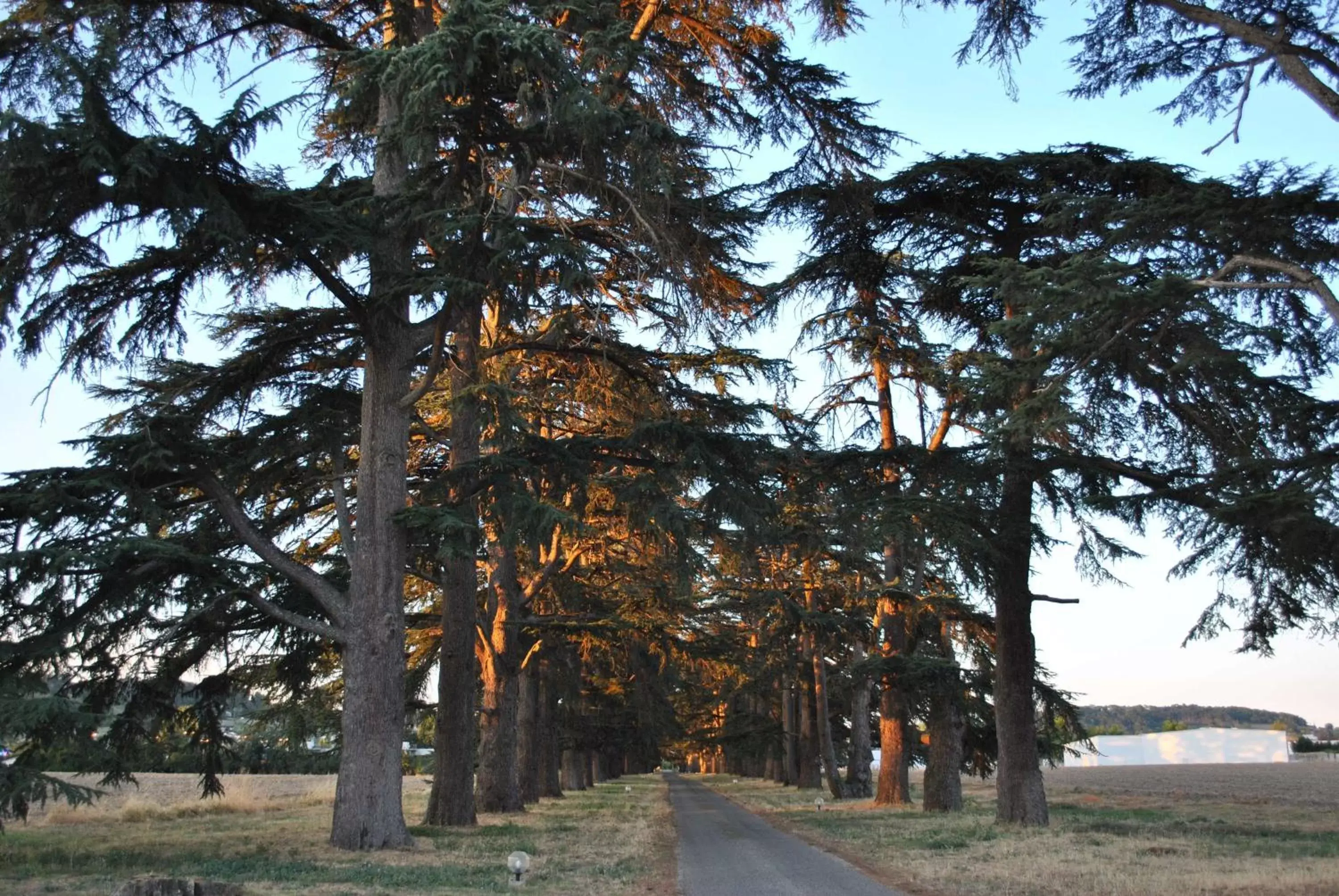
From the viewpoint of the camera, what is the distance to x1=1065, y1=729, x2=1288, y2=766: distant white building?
9575cm

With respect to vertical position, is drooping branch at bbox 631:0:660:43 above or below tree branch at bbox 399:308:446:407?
above

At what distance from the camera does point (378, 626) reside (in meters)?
14.2

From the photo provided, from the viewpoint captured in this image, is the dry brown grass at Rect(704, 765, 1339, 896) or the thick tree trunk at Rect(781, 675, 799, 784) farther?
the thick tree trunk at Rect(781, 675, 799, 784)

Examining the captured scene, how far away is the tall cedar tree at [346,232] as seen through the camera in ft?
38.7

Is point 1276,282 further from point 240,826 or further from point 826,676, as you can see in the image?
point 826,676

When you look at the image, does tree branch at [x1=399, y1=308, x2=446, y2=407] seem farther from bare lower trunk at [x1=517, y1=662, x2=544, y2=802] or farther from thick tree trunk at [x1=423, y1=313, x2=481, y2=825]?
bare lower trunk at [x1=517, y1=662, x2=544, y2=802]

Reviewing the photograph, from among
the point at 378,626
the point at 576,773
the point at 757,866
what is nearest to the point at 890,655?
the point at 757,866

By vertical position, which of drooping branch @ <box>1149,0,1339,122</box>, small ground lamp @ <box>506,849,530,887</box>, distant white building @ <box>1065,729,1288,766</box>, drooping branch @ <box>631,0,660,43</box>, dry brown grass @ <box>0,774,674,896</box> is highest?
drooping branch @ <box>631,0,660,43</box>

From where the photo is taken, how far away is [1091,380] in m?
12.6

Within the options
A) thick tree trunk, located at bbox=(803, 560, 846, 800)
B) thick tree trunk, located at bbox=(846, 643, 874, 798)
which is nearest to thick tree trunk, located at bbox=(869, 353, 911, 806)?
thick tree trunk, located at bbox=(846, 643, 874, 798)

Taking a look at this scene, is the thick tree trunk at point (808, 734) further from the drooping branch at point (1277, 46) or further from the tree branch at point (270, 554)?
the drooping branch at point (1277, 46)

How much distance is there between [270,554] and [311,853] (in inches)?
153

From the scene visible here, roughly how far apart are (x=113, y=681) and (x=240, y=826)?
7.17m

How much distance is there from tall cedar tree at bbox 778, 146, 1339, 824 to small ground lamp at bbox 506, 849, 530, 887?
22.6 ft
